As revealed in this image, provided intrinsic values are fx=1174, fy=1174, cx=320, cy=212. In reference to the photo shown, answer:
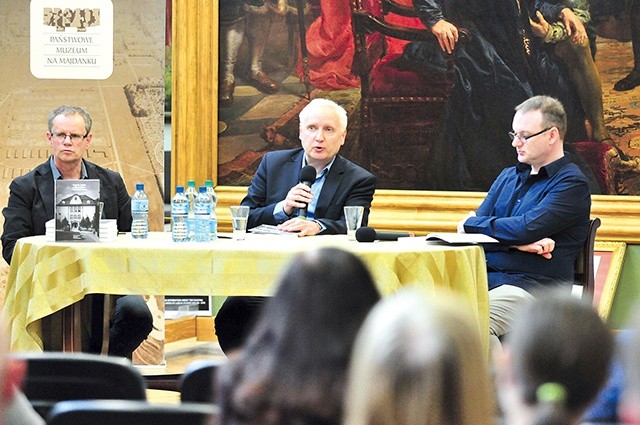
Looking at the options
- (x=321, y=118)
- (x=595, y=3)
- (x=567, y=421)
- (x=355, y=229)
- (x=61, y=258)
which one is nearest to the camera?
(x=567, y=421)

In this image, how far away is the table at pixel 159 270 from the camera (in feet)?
16.2

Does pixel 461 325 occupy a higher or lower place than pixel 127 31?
lower

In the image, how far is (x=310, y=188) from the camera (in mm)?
5832

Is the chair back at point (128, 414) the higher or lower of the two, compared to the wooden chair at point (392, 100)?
lower

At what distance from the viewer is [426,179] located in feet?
26.7

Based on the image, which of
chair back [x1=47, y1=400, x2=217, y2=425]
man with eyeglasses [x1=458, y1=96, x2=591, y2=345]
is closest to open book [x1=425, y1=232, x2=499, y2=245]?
man with eyeglasses [x1=458, y1=96, x2=591, y2=345]

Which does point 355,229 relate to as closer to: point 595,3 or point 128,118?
point 128,118

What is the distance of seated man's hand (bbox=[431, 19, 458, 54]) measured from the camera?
797cm

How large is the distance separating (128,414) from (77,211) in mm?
2832

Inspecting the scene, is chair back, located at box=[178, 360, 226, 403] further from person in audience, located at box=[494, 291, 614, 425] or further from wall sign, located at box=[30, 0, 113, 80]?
wall sign, located at box=[30, 0, 113, 80]

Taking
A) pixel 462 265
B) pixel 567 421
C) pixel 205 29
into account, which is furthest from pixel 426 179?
pixel 567 421

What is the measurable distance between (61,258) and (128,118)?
7.92ft

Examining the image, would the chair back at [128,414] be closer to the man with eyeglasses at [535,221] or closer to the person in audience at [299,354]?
the person in audience at [299,354]

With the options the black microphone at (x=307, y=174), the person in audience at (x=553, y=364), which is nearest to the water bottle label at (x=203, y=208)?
the black microphone at (x=307, y=174)
